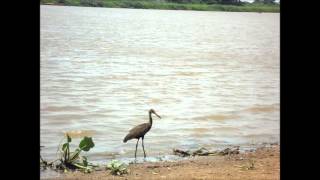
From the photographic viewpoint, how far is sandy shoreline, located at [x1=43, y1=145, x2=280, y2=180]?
12.9 ft

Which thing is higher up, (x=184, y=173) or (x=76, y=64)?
(x=76, y=64)

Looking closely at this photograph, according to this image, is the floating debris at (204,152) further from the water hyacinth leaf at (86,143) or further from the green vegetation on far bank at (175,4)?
the green vegetation on far bank at (175,4)

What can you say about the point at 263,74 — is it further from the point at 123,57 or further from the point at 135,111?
the point at 135,111

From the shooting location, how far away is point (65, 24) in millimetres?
15898

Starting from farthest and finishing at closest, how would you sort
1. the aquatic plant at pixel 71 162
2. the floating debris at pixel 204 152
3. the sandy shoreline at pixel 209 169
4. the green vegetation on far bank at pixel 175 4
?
the green vegetation on far bank at pixel 175 4, the floating debris at pixel 204 152, the aquatic plant at pixel 71 162, the sandy shoreline at pixel 209 169

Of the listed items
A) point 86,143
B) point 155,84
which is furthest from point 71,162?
point 155,84

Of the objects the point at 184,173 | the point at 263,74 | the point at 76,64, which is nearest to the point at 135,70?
the point at 76,64

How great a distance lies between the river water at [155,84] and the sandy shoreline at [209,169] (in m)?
0.58

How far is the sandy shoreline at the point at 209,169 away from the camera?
155 inches

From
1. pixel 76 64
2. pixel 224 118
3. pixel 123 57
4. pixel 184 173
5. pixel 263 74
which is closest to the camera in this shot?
pixel 184 173

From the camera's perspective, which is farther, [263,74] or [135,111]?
[263,74]

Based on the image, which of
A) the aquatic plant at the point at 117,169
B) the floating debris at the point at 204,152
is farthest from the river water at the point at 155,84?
the aquatic plant at the point at 117,169

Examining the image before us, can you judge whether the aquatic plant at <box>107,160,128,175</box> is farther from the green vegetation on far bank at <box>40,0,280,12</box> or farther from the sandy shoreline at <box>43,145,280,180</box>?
the green vegetation on far bank at <box>40,0,280,12</box>
